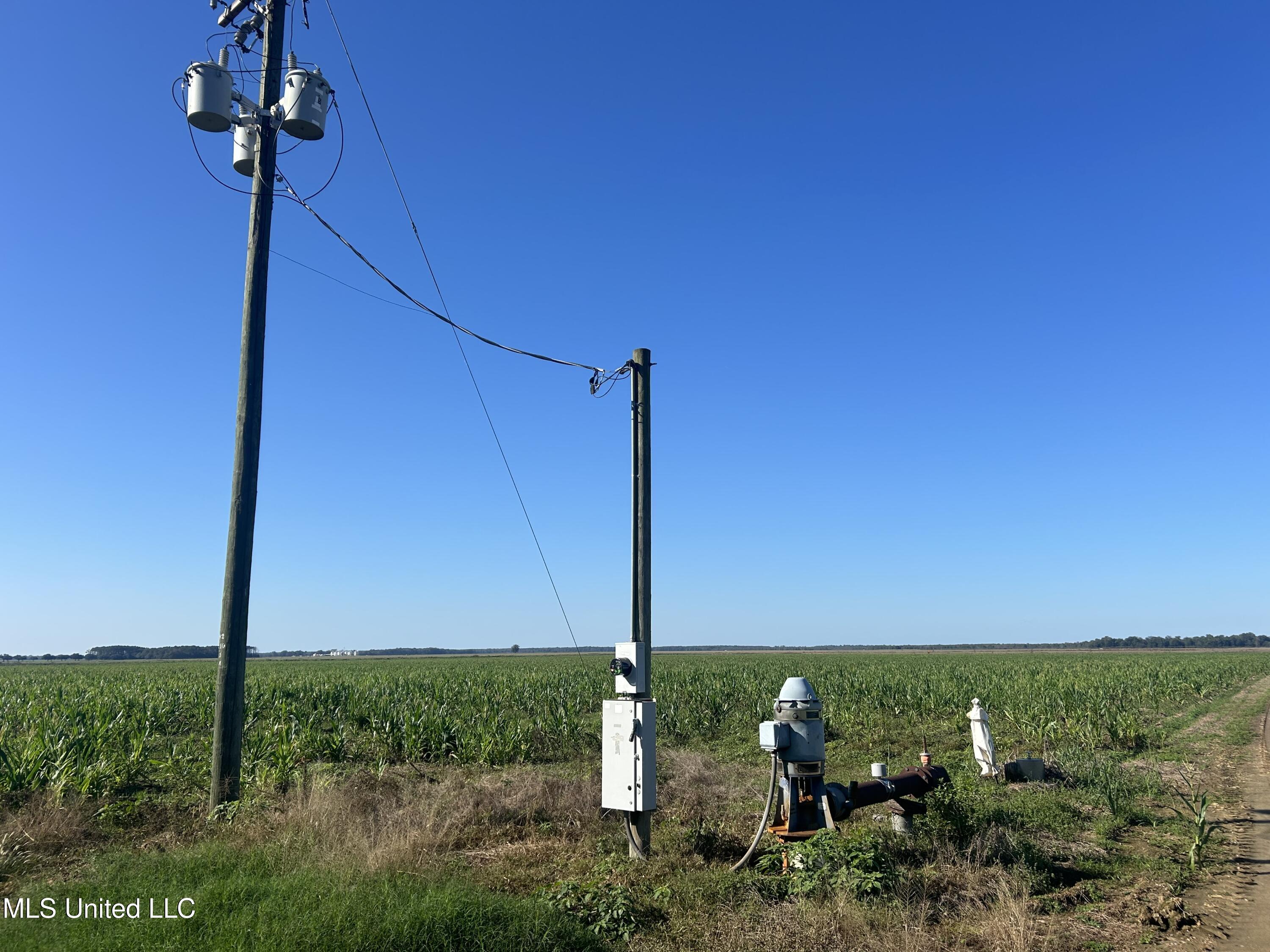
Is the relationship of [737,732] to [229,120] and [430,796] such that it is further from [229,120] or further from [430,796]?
[229,120]

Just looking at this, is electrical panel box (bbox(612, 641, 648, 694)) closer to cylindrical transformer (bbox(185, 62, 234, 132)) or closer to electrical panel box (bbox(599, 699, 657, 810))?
electrical panel box (bbox(599, 699, 657, 810))

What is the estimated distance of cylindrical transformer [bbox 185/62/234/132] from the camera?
8961 millimetres

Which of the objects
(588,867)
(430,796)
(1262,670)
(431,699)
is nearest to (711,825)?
(588,867)

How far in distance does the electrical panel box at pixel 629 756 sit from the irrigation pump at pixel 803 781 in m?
1.06

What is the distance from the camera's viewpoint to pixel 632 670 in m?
7.89

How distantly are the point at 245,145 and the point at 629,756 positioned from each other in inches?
324

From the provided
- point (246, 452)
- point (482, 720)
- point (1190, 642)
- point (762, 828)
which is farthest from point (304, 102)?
point (1190, 642)

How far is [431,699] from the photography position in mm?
21531

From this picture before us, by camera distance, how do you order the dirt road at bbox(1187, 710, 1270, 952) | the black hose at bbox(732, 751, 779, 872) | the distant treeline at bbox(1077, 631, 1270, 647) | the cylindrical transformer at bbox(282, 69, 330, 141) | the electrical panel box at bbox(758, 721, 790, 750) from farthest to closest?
the distant treeline at bbox(1077, 631, 1270, 647)
the cylindrical transformer at bbox(282, 69, 330, 141)
the electrical panel box at bbox(758, 721, 790, 750)
the black hose at bbox(732, 751, 779, 872)
the dirt road at bbox(1187, 710, 1270, 952)

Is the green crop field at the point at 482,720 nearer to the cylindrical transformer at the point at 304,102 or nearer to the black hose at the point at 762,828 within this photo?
the black hose at the point at 762,828

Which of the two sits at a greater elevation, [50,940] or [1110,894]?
[50,940]

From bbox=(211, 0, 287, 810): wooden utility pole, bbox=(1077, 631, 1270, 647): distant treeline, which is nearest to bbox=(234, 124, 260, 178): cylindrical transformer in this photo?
bbox=(211, 0, 287, 810): wooden utility pole

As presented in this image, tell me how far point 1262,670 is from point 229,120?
63.4 m

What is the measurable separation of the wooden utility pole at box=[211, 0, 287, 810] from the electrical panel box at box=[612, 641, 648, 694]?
12.9 ft
